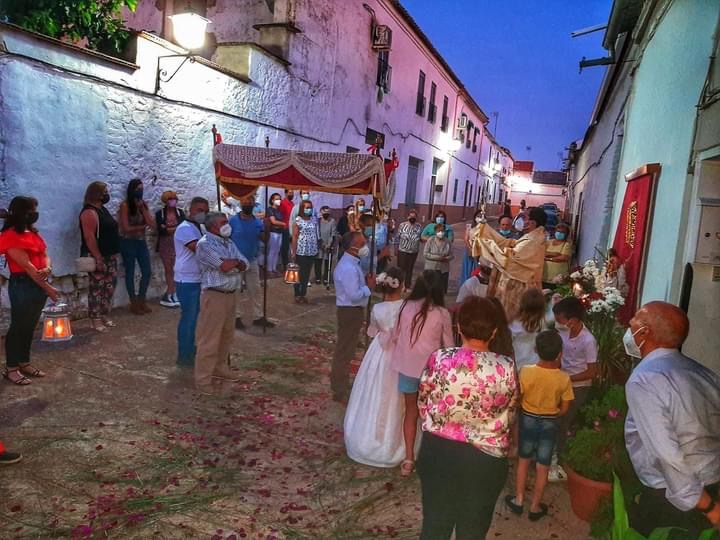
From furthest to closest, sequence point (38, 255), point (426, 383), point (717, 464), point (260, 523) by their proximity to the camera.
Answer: point (38, 255), point (260, 523), point (426, 383), point (717, 464)

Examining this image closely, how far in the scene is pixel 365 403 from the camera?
4074 mm

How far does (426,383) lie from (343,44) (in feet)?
43.1

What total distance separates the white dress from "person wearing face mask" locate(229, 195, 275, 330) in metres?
3.66

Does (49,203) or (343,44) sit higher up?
(343,44)

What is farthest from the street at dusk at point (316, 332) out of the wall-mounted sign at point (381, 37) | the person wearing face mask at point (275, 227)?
the wall-mounted sign at point (381, 37)

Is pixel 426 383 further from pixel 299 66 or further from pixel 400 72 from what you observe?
pixel 400 72

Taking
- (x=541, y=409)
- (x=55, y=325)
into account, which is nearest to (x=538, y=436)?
(x=541, y=409)

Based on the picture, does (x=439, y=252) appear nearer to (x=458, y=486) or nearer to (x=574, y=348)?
(x=574, y=348)

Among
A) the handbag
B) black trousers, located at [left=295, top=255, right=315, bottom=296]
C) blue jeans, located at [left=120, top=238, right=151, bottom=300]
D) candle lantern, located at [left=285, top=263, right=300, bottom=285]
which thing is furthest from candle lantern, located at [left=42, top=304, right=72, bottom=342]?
black trousers, located at [left=295, top=255, right=315, bottom=296]

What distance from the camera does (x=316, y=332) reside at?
7637 mm

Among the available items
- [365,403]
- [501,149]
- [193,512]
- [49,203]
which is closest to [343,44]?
[49,203]

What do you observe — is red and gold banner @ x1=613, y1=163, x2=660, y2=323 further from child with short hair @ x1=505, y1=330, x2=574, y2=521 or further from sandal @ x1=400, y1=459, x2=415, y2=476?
sandal @ x1=400, y1=459, x2=415, y2=476

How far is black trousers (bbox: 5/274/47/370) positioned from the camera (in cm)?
478

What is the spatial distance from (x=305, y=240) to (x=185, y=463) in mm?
5339
